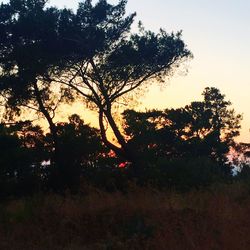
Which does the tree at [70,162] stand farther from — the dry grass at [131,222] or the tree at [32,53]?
the dry grass at [131,222]

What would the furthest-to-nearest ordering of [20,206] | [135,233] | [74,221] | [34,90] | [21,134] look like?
[21,134] < [34,90] < [20,206] < [74,221] < [135,233]

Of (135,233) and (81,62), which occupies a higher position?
(81,62)

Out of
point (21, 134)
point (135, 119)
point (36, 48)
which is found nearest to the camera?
point (36, 48)

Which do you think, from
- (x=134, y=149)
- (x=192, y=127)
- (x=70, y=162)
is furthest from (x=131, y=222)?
(x=192, y=127)

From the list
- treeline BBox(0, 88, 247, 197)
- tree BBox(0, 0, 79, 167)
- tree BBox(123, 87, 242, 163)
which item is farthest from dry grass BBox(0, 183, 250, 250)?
tree BBox(123, 87, 242, 163)

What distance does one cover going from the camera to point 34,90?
27.0m

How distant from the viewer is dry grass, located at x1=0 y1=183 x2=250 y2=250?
732cm

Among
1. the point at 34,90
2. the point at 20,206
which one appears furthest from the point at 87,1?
the point at 20,206

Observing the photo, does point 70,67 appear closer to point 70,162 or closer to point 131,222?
point 70,162

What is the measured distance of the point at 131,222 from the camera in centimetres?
949

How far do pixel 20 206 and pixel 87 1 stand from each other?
711 inches

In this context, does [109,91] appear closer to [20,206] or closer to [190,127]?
[20,206]

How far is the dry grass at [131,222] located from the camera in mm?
7316

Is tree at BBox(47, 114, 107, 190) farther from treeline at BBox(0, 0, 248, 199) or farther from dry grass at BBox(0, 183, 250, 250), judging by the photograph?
dry grass at BBox(0, 183, 250, 250)
